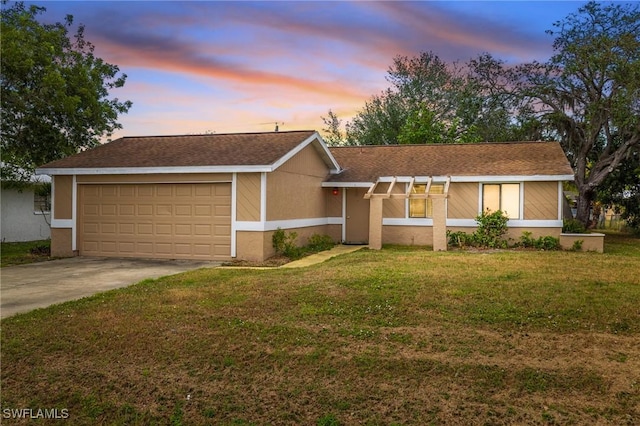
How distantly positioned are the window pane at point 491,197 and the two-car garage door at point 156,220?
8.83 meters

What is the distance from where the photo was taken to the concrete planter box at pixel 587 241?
16.1 meters

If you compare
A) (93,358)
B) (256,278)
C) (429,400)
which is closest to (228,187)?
(256,278)

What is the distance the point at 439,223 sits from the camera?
53.2 ft

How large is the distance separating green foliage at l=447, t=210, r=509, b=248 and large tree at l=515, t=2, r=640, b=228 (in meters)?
9.46

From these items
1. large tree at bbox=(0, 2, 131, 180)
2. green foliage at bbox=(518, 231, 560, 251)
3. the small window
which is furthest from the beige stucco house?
the small window

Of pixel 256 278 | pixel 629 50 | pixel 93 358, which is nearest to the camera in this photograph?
pixel 93 358

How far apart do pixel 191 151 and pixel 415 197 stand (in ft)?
23.3

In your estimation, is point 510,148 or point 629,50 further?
point 629,50

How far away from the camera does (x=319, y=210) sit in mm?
18281

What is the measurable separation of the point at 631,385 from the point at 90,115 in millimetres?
17356

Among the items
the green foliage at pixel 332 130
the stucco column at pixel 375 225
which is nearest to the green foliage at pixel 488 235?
the stucco column at pixel 375 225

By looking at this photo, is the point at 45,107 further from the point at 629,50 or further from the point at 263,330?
the point at 629,50

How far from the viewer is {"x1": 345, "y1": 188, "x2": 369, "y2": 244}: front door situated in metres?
18.9

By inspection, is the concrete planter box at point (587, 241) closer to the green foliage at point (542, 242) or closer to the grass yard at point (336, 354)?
the green foliage at point (542, 242)
